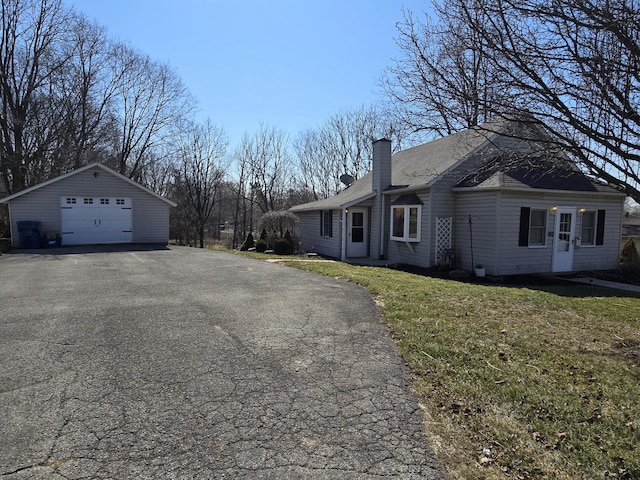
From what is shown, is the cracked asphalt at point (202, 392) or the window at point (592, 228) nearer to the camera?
the cracked asphalt at point (202, 392)

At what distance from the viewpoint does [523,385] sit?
12.3 ft

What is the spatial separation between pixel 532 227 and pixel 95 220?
18.5 meters

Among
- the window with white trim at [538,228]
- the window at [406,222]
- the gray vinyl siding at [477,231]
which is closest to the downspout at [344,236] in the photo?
the window at [406,222]

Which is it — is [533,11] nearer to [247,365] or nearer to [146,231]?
[247,365]

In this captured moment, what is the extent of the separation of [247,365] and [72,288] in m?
5.72

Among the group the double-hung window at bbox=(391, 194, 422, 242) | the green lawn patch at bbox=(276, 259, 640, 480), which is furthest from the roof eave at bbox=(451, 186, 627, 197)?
the green lawn patch at bbox=(276, 259, 640, 480)

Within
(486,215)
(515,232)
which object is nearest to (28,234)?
(486,215)

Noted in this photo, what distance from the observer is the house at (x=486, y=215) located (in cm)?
1208

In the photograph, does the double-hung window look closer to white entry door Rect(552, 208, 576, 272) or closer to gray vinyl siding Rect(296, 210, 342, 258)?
gray vinyl siding Rect(296, 210, 342, 258)

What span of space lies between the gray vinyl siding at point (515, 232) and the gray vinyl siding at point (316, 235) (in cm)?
537

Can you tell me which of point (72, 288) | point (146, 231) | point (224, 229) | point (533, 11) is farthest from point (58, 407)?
point (224, 229)

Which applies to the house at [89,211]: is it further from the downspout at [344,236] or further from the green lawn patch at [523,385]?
the green lawn patch at [523,385]

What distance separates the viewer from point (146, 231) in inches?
782

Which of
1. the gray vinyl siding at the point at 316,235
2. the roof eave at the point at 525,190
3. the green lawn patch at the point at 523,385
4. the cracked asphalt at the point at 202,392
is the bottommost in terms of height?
the green lawn patch at the point at 523,385
